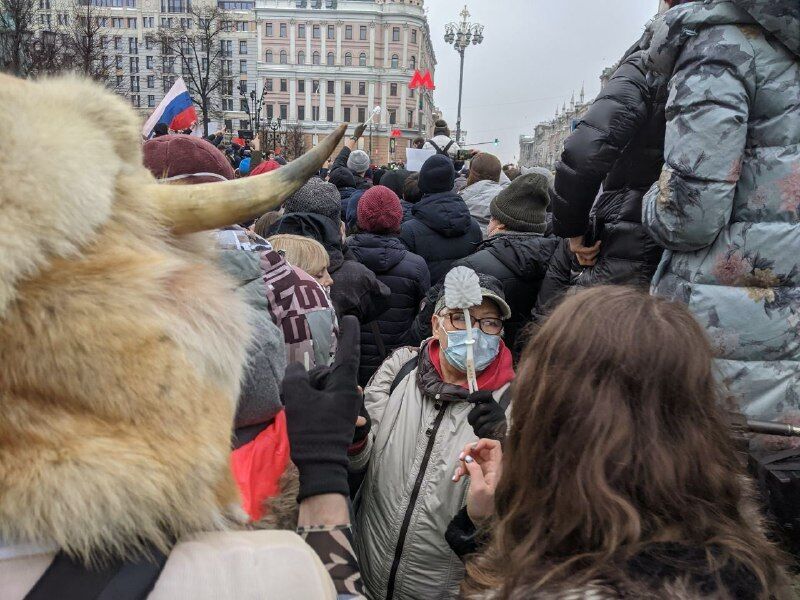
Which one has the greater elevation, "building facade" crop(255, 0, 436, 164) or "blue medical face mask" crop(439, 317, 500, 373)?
"building facade" crop(255, 0, 436, 164)

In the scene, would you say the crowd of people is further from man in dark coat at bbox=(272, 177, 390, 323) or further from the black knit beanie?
the black knit beanie

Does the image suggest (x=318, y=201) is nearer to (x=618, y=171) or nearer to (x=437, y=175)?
(x=437, y=175)

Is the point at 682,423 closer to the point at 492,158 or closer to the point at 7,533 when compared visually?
the point at 7,533

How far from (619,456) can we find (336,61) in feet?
318

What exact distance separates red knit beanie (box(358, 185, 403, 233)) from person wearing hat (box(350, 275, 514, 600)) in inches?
81.3

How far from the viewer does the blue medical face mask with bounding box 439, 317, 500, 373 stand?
2.52 meters

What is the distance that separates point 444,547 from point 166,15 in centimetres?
9237

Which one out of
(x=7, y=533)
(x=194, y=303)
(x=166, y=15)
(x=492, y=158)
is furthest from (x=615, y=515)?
(x=166, y=15)

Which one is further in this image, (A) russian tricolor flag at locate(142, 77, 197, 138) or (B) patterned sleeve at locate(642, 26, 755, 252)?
(A) russian tricolor flag at locate(142, 77, 197, 138)

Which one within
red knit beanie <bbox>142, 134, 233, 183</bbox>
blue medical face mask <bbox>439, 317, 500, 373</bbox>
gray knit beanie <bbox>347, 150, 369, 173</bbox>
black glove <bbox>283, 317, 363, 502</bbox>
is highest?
red knit beanie <bbox>142, 134, 233, 183</bbox>

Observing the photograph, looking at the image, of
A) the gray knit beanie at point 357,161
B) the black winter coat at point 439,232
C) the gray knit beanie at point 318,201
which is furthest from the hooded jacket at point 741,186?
the gray knit beanie at point 357,161

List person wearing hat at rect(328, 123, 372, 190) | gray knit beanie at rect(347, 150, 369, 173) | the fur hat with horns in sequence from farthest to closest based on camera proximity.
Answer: gray knit beanie at rect(347, 150, 369, 173) < person wearing hat at rect(328, 123, 372, 190) < the fur hat with horns

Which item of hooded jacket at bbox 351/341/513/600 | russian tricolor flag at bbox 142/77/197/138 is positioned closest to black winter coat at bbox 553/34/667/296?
hooded jacket at bbox 351/341/513/600

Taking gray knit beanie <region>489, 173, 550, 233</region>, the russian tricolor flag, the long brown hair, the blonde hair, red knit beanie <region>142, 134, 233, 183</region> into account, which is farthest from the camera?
the russian tricolor flag
